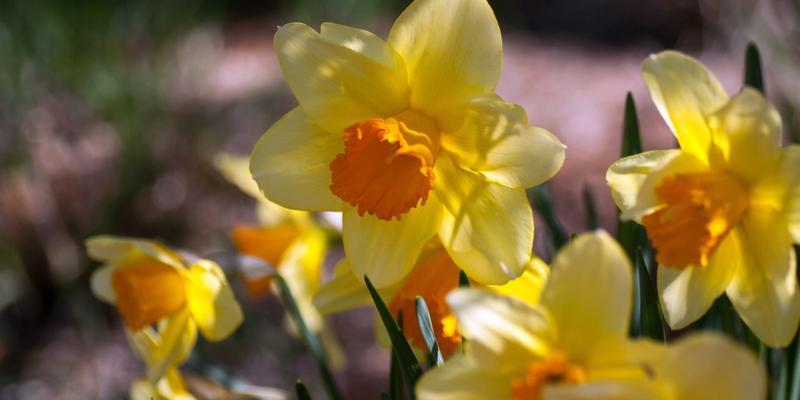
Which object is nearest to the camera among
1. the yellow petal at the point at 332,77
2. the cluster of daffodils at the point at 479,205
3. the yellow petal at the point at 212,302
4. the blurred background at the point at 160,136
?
the cluster of daffodils at the point at 479,205

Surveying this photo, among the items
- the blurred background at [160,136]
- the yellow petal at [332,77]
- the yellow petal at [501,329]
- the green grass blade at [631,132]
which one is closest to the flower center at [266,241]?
the yellow petal at [332,77]

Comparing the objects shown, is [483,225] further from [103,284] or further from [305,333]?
[103,284]

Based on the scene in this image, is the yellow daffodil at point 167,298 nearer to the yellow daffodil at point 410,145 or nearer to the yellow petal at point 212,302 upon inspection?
the yellow petal at point 212,302

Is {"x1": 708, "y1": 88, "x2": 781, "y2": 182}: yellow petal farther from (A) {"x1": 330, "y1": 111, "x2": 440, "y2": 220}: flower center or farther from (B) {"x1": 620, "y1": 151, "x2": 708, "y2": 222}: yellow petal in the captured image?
(A) {"x1": 330, "y1": 111, "x2": 440, "y2": 220}: flower center

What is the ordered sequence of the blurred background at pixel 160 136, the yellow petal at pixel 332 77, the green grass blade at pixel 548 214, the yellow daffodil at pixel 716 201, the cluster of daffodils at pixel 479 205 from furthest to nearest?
the blurred background at pixel 160 136, the green grass blade at pixel 548 214, the yellow petal at pixel 332 77, the yellow daffodil at pixel 716 201, the cluster of daffodils at pixel 479 205

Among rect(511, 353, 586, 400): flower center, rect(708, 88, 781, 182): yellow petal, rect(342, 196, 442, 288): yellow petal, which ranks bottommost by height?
rect(342, 196, 442, 288): yellow petal

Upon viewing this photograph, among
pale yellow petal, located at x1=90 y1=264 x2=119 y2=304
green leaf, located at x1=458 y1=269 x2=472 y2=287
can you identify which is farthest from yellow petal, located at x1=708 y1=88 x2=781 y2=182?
pale yellow petal, located at x1=90 y1=264 x2=119 y2=304

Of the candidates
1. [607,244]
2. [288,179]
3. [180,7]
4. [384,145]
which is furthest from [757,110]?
[180,7]
